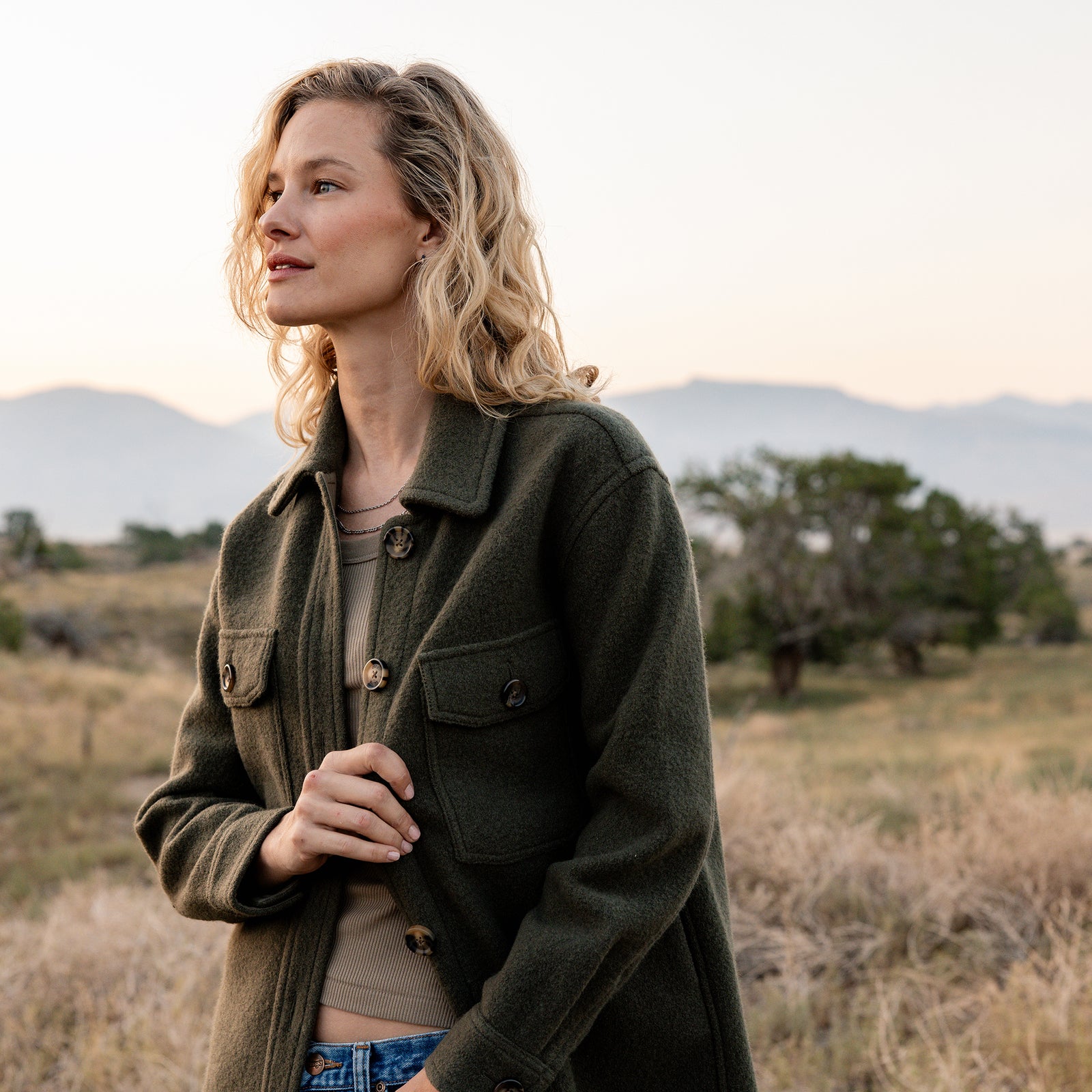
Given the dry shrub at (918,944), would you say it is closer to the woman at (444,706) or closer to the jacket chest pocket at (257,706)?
the woman at (444,706)

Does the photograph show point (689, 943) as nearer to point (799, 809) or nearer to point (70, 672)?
point (799, 809)

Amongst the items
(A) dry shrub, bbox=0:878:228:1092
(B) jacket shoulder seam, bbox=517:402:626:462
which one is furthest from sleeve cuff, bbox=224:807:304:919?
(A) dry shrub, bbox=0:878:228:1092

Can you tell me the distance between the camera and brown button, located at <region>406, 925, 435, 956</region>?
4.52ft

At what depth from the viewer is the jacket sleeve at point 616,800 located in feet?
4.26

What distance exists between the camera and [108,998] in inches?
152

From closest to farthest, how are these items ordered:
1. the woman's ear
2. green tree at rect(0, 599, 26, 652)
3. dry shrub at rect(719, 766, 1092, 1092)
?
1. the woman's ear
2. dry shrub at rect(719, 766, 1092, 1092)
3. green tree at rect(0, 599, 26, 652)

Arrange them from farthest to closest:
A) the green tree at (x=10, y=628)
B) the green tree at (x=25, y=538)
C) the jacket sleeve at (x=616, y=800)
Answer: the green tree at (x=25, y=538) < the green tree at (x=10, y=628) < the jacket sleeve at (x=616, y=800)

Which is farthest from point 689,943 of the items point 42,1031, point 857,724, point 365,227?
point 857,724

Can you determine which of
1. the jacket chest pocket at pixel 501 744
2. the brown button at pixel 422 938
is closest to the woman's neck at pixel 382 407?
the jacket chest pocket at pixel 501 744

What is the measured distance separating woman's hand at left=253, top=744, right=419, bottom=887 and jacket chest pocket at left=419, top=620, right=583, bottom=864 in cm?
6

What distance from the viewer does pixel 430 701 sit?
1.39 meters

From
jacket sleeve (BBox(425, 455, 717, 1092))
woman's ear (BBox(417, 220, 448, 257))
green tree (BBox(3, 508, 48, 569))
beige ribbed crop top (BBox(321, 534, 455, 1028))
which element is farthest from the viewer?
green tree (BBox(3, 508, 48, 569))

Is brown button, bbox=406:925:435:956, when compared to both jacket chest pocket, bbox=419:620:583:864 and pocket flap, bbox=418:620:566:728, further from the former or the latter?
pocket flap, bbox=418:620:566:728

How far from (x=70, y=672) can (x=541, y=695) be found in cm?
1671
